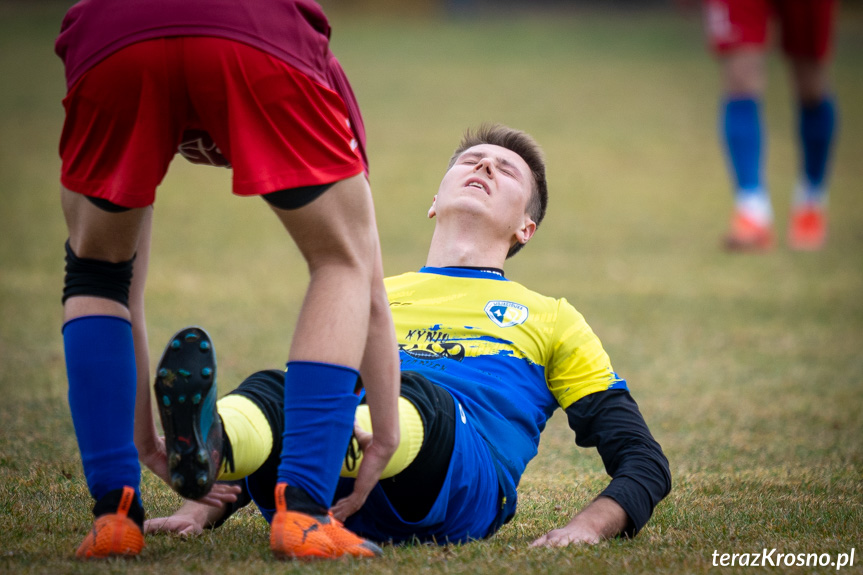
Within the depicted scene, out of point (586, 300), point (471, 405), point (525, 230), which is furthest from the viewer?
point (586, 300)

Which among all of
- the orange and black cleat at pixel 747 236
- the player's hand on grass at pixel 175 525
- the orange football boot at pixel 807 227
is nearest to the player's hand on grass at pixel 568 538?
the player's hand on grass at pixel 175 525

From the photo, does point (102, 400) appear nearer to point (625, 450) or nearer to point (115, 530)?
point (115, 530)

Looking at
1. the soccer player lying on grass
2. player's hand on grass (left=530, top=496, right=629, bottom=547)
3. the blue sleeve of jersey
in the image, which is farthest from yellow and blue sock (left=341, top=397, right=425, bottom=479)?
the blue sleeve of jersey

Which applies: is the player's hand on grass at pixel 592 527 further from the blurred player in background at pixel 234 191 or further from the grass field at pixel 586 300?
the blurred player in background at pixel 234 191

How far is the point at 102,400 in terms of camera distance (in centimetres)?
176

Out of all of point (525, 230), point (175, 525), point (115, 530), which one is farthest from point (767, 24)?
point (115, 530)

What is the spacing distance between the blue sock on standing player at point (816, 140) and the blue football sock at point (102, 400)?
6.30 meters

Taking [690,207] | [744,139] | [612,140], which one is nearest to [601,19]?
[612,140]

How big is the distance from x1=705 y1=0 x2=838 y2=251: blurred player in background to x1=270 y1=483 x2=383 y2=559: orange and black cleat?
5.43 metres

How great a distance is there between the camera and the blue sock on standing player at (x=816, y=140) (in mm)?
7035

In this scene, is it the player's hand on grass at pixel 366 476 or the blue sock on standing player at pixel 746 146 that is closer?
the player's hand on grass at pixel 366 476

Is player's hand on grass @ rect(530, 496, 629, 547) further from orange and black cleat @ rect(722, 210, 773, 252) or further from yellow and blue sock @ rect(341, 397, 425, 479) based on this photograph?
orange and black cleat @ rect(722, 210, 773, 252)

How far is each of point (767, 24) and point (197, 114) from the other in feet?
18.2

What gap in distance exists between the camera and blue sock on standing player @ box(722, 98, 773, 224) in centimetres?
660
